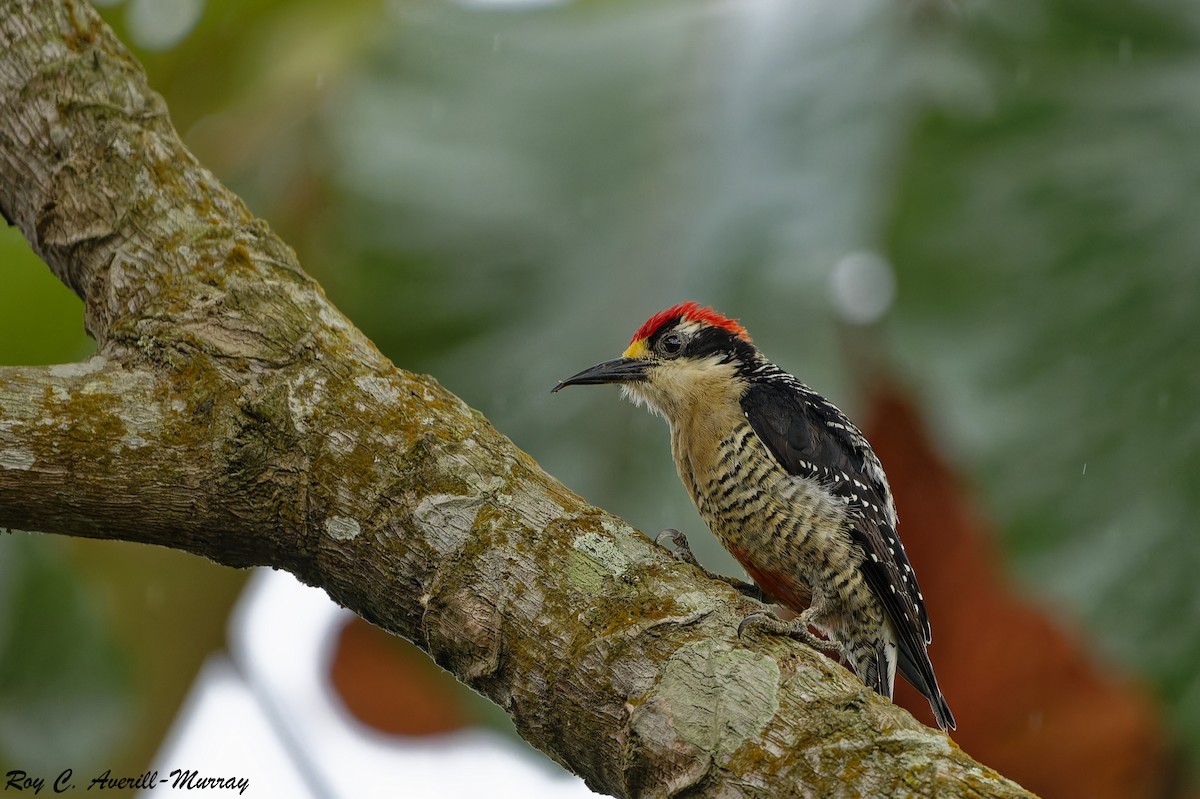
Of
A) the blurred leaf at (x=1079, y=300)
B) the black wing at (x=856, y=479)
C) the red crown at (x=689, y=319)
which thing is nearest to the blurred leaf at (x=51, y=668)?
the red crown at (x=689, y=319)

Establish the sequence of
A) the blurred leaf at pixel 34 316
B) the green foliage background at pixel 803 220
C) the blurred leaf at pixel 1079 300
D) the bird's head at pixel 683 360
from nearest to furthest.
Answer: the blurred leaf at pixel 1079 300
the green foliage background at pixel 803 220
the bird's head at pixel 683 360
the blurred leaf at pixel 34 316

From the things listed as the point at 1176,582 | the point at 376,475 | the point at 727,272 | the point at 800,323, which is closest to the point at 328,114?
the point at 727,272

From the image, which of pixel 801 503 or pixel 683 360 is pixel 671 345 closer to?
pixel 683 360

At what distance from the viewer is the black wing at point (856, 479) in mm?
3564

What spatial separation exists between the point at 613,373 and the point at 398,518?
156cm

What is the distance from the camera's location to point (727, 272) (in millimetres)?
3549

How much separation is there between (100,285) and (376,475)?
2.72 ft

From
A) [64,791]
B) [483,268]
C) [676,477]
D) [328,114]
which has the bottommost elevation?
[64,791]

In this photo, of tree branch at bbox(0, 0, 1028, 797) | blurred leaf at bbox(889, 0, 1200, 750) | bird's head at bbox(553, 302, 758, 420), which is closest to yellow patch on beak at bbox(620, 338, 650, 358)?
bird's head at bbox(553, 302, 758, 420)

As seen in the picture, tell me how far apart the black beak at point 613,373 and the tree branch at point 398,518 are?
1.12 meters

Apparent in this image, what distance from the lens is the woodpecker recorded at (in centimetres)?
357

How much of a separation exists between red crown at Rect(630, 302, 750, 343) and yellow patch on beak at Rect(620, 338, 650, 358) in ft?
0.06

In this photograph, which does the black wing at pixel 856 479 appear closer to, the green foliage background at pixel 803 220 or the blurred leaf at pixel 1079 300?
the green foliage background at pixel 803 220

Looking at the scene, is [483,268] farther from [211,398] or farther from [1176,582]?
[1176,582]
